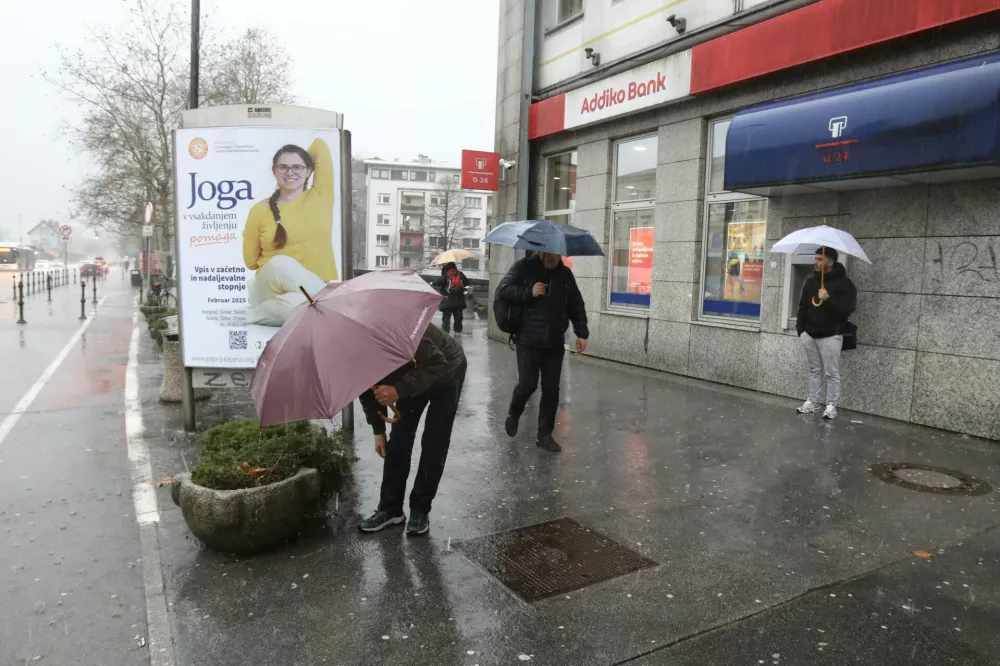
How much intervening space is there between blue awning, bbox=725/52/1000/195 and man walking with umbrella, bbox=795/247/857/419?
0.98m

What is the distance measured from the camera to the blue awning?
638cm

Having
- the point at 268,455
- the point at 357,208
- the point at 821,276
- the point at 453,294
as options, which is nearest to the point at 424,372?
the point at 268,455

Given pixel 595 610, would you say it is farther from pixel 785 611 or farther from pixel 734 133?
Result: pixel 734 133

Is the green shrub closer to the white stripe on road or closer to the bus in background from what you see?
the white stripe on road

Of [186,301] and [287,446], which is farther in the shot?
[186,301]

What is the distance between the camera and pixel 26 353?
13320 mm

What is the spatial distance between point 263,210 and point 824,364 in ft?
19.6

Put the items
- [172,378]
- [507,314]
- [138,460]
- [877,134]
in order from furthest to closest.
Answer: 1. [172,378]
2. [877,134]
3. [507,314]
4. [138,460]

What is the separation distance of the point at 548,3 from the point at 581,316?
9958mm

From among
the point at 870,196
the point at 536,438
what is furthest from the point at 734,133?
the point at 536,438

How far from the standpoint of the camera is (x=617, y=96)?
38.4ft

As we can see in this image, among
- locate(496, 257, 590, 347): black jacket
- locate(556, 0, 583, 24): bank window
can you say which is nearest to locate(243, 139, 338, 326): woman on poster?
locate(496, 257, 590, 347): black jacket

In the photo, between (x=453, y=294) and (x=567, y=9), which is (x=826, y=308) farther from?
(x=453, y=294)

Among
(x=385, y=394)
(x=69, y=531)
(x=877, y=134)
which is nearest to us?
(x=385, y=394)
